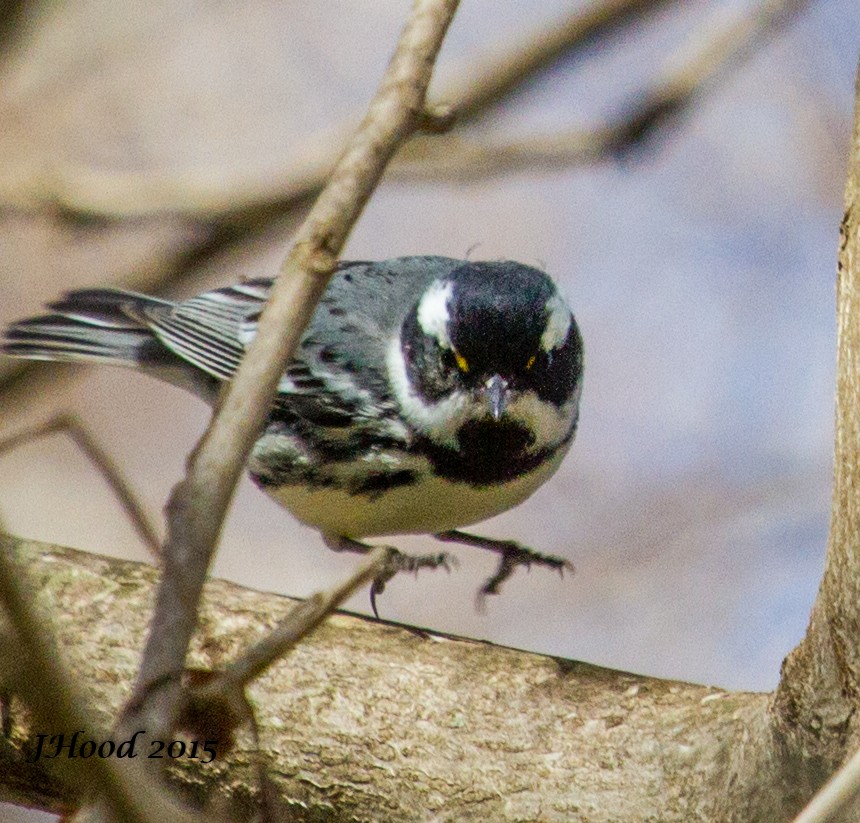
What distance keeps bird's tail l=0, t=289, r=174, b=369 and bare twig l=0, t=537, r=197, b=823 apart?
11.1ft

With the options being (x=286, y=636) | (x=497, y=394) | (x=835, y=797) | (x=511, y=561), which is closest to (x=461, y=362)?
(x=497, y=394)

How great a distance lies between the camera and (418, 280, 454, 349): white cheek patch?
3.78 m

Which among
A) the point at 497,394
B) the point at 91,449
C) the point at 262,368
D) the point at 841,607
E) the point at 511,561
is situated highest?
the point at 497,394

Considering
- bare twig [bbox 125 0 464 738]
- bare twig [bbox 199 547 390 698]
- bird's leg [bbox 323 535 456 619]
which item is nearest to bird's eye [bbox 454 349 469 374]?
bird's leg [bbox 323 535 456 619]

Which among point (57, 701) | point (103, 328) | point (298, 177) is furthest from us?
point (103, 328)

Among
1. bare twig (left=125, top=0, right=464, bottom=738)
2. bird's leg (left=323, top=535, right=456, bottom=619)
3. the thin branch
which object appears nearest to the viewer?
bare twig (left=125, top=0, right=464, bottom=738)

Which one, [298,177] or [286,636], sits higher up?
[298,177]

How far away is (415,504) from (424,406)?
0.29 metres

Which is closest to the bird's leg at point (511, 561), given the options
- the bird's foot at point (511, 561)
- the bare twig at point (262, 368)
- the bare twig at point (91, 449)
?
the bird's foot at point (511, 561)

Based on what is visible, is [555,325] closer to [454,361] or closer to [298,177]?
[454,361]

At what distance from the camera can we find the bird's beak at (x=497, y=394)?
11.9ft

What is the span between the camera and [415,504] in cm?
385

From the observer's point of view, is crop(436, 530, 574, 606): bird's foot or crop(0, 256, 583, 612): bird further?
crop(436, 530, 574, 606): bird's foot

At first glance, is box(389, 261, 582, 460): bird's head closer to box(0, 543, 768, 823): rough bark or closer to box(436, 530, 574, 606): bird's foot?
box(436, 530, 574, 606): bird's foot
